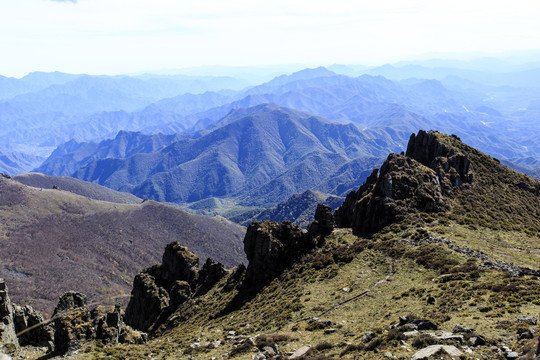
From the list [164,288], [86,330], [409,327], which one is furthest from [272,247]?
[164,288]

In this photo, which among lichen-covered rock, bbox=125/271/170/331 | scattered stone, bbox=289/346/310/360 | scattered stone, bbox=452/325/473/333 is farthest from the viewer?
lichen-covered rock, bbox=125/271/170/331

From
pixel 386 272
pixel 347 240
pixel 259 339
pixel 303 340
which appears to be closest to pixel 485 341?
pixel 303 340

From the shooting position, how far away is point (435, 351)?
1925 cm

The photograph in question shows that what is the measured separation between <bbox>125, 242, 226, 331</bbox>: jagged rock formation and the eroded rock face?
45.5 ft

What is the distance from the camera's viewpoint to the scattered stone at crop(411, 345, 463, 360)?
1902cm

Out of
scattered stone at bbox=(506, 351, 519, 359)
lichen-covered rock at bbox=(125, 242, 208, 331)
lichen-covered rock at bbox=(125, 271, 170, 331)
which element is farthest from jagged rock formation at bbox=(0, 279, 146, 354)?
scattered stone at bbox=(506, 351, 519, 359)

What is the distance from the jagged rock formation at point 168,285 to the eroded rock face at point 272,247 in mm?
13870

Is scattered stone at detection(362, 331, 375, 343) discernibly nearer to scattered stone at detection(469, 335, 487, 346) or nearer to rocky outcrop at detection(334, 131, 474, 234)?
scattered stone at detection(469, 335, 487, 346)

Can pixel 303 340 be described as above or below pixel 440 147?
below

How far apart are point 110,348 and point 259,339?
42.5 ft

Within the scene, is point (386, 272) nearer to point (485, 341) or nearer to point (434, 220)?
point (434, 220)

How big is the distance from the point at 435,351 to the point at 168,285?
195 feet

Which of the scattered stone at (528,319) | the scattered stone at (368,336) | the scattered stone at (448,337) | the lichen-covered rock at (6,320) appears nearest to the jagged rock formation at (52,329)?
the lichen-covered rock at (6,320)

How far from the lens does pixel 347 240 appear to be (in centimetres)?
5303
